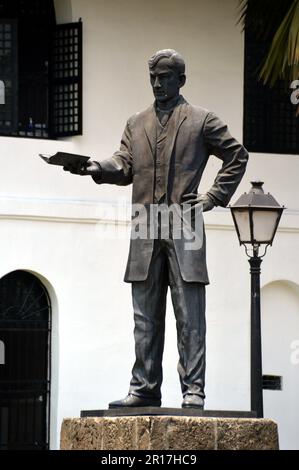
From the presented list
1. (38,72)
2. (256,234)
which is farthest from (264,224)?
(38,72)

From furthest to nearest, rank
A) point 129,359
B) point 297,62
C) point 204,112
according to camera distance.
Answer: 1. point 129,359
2. point 297,62
3. point 204,112

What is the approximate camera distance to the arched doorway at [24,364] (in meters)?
23.3

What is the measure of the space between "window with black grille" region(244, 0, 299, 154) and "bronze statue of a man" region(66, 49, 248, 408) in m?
10.4

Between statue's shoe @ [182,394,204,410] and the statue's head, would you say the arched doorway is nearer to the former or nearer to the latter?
the statue's head

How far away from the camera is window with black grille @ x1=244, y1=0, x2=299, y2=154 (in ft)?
81.3

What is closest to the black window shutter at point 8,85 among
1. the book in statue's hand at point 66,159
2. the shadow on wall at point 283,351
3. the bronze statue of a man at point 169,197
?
the shadow on wall at point 283,351

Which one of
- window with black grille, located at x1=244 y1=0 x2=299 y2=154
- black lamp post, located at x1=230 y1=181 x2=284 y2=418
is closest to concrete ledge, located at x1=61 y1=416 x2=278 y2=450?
black lamp post, located at x1=230 y1=181 x2=284 y2=418

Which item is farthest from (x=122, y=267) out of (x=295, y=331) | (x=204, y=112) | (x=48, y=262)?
(x=204, y=112)

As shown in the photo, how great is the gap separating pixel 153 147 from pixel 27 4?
1045 cm

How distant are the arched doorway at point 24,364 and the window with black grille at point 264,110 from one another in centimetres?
325

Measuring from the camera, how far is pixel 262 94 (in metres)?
25.0

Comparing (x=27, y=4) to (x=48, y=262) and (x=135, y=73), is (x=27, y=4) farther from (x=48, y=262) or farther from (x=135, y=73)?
(x=48, y=262)

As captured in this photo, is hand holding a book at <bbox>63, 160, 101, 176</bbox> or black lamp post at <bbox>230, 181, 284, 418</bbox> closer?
hand holding a book at <bbox>63, 160, 101, 176</bbox>

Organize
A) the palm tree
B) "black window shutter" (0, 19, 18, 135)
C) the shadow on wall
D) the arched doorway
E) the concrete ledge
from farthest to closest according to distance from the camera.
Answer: the shadow on wall → "black window shutter" (0, 19, 18, 135) → the arched doorway → the palm tree → the concrete ledge
